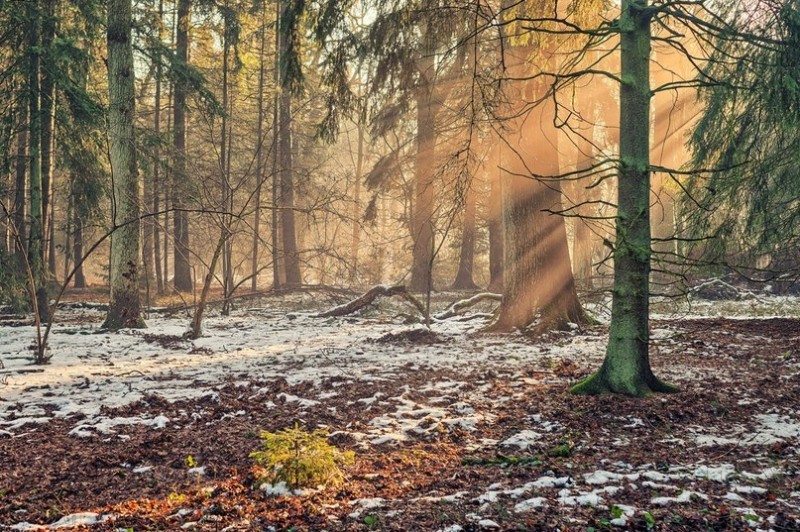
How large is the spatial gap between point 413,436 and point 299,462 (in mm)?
1302

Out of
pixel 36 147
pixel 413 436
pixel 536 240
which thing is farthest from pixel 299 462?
pixel 36 147

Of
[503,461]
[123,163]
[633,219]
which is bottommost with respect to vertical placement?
[503,461]

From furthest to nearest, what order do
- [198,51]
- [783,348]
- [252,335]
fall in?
[198,51]
[252,335]
[783,348]

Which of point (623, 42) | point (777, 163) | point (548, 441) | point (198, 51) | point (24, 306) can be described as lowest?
point (548, 441)

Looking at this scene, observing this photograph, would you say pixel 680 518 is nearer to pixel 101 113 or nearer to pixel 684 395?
pixel 684 395

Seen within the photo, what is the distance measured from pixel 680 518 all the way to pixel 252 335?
8.86 m

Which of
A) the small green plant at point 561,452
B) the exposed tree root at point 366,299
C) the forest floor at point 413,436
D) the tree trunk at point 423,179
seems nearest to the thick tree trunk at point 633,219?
the forest floor at point 413,436

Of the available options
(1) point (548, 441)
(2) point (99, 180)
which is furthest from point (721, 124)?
(2) point (99, 180)

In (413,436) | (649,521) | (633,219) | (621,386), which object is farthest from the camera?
(621,386)

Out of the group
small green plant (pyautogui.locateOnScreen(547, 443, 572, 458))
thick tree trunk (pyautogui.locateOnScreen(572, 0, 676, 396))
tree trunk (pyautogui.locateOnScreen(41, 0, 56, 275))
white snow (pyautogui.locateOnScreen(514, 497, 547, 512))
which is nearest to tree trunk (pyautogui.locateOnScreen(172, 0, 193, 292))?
tree trunk (pyautogui.locateOnScreen(41, 0, 56, 275))

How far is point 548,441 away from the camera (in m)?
4.61

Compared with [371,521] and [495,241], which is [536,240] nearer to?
[371,521]

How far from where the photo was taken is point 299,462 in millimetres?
3789

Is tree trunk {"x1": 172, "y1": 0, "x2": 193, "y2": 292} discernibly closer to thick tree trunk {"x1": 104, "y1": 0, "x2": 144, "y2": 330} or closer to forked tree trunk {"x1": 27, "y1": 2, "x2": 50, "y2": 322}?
forked tree trunk {"x1": 27, "y1": 2, "x2": 50, "y2": 322}
